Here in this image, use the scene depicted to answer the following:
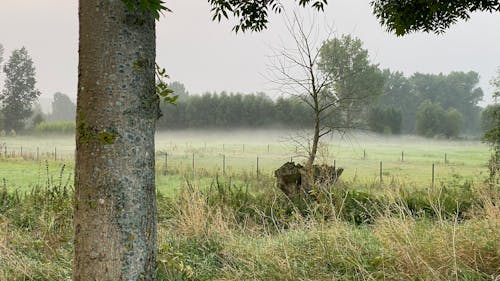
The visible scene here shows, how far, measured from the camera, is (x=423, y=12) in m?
8.39

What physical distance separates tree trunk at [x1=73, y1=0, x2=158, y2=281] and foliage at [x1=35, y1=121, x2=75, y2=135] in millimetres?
40260

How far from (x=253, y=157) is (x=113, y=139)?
2211 centimetres

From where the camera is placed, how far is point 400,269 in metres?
3.34

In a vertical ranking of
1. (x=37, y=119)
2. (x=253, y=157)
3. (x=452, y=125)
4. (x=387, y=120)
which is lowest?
(x=253, y=157)

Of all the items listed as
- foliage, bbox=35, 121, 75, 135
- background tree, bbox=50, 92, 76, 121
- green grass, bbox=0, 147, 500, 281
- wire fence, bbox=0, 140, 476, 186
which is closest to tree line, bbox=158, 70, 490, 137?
wire fence, bbox=0, 140, 476, 186

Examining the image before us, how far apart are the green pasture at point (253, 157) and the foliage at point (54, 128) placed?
1.67 m

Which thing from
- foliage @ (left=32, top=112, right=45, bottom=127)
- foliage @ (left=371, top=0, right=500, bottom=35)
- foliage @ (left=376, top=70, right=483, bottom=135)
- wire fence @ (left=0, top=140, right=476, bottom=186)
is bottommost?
wire fence @ (left=0, top=140, right=476, bottom=186)

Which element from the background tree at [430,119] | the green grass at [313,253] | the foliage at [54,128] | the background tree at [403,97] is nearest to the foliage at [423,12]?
the green grass at [313,253]

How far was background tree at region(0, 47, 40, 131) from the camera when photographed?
4041 centimetres

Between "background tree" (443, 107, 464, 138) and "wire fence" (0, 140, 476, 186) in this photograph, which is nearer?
"wire fence" (0, 140, 476, 186)

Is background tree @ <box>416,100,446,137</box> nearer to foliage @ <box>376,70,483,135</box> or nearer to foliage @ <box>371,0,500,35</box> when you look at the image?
foliage @ <box>376,70,483,135</box>

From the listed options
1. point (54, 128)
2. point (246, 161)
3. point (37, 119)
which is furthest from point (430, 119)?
point (37, 119)

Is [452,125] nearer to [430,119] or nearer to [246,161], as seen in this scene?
[430,119]

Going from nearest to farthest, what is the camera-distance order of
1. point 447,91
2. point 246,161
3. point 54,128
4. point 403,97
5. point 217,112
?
point 246,161
point 217,112
point 54,128
point 403,97
point 447,91
